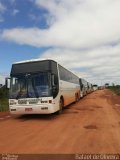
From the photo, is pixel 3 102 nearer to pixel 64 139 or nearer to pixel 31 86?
pixel 31 86

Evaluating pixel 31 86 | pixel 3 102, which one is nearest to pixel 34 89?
pixel 31 86

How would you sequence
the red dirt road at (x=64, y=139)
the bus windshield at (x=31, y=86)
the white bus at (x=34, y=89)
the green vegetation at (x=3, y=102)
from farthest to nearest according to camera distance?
the green vegetation at (x=3, y=102), the bus windshield at (x=31, y=86), the white bus at (x=34, y=89), the red dirt road at (x=64, y=139)

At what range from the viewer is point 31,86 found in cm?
1572

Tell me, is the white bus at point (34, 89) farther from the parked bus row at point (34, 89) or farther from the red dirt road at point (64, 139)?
the red dirt road at point (64, 139)

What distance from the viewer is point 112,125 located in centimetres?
1275

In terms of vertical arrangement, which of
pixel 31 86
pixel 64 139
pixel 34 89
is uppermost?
pixel 31 86

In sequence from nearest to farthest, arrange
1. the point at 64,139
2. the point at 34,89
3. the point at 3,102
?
the point at 64,139 < the point at 34,89 < the point at 3,102

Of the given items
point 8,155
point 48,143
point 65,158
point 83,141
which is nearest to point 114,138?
point 83,141

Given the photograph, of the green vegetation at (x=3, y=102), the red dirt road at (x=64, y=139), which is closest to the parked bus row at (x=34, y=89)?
the green vegetation at (x=3, y=102)

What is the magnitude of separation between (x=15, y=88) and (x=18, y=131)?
450cm

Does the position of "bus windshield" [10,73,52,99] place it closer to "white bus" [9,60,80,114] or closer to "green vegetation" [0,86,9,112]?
"white bus" [9,60,80,114]

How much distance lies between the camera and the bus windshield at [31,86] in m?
15.5

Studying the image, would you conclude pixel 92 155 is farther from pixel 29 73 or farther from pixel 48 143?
pixel 29 73

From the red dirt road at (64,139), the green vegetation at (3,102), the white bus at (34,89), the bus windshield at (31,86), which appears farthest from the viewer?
the green vegetation at (3,102)
